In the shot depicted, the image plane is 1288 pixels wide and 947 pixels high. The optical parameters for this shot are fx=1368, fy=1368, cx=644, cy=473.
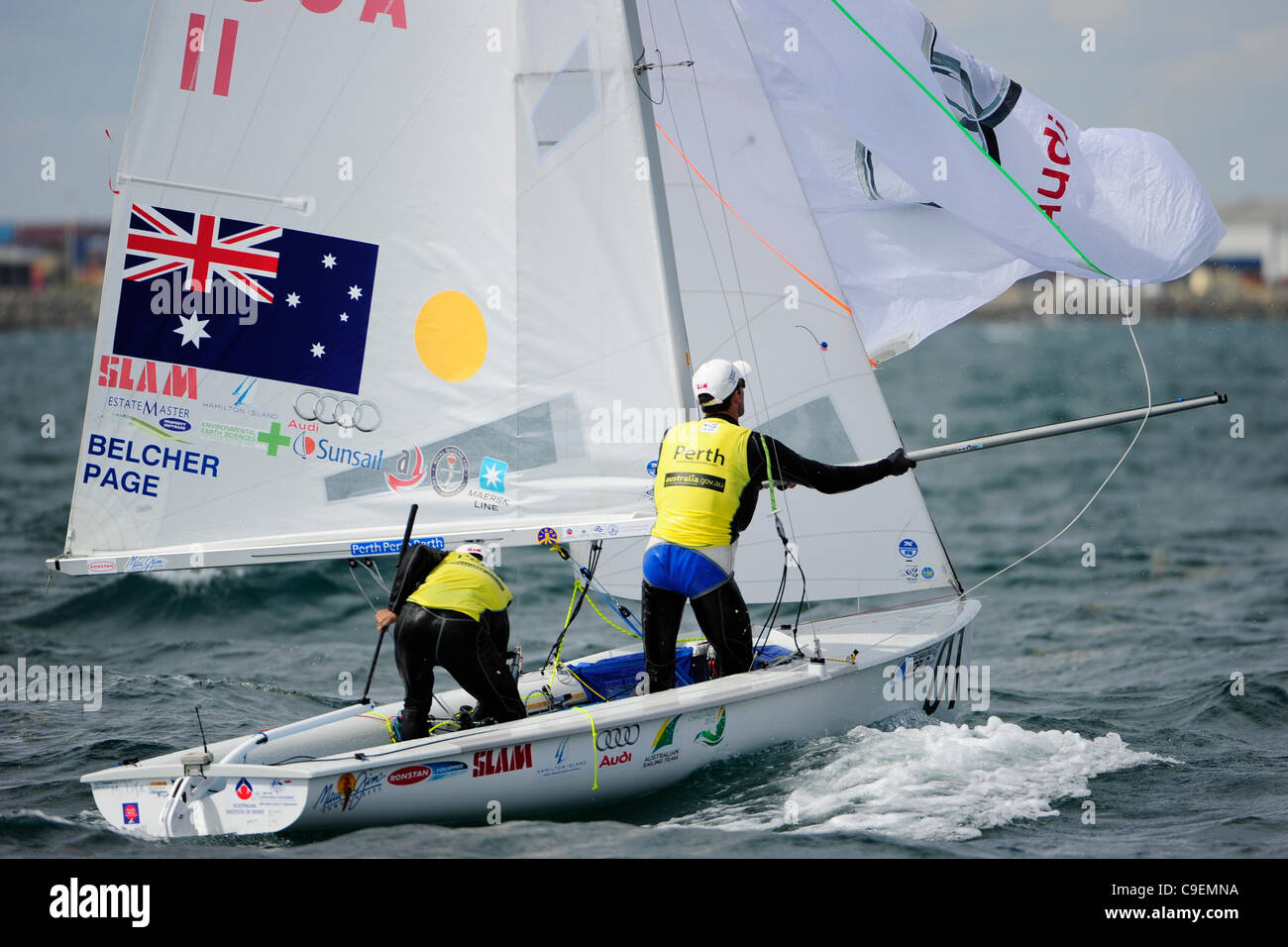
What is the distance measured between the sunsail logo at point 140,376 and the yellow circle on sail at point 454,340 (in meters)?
1.03

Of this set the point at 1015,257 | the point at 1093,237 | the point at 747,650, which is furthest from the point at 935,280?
the point at 747,650

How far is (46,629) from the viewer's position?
925cm

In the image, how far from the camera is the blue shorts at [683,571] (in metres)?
5.64

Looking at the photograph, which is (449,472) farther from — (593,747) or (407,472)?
(593,747)

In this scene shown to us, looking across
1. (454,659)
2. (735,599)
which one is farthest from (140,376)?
(735,599)

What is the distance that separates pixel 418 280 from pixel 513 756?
2.15 m

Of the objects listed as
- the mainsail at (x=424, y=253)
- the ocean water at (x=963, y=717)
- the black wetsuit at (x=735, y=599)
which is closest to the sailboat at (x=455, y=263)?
the mainsail at (x=424, y=253)

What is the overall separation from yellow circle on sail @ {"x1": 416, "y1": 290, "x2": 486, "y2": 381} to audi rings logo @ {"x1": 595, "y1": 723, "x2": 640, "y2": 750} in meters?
1.72

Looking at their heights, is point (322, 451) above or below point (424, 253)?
below

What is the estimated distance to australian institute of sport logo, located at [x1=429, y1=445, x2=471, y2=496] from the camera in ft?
19.7

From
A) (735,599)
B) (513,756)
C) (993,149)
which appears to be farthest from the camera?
(993,149)

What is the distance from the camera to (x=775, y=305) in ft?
21.7
